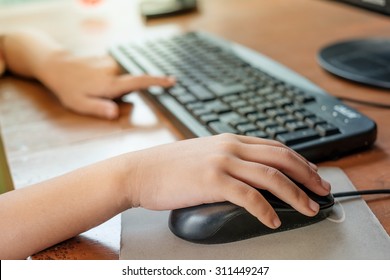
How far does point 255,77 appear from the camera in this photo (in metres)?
0.82

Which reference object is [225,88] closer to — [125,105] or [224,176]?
[125,105]

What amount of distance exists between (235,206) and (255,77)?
349mm

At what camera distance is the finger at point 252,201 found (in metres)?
0.50

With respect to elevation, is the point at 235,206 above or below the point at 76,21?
above

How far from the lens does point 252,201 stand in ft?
1.63

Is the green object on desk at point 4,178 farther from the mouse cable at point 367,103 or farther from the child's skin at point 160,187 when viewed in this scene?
the mouse cable at point 367,103

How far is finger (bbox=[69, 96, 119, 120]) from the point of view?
2.67 ft

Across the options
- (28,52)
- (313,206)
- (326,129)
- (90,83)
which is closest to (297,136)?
(326,129)

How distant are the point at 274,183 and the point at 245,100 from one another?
25 centimetres

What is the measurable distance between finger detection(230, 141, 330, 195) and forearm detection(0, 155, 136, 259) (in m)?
0.12

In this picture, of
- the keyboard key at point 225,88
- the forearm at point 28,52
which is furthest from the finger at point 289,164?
the forearm at point 28,52

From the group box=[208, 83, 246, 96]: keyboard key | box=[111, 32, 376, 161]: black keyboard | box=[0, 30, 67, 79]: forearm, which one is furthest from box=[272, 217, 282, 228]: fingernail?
box=[0, 30, 67, 79]: forearm

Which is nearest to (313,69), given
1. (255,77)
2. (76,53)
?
(255,77)

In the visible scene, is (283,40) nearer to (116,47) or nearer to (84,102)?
(116,47)
